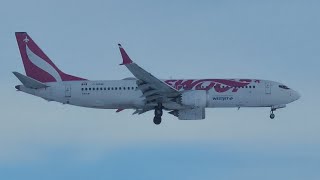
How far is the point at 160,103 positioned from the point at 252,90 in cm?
892

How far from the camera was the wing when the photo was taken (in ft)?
291

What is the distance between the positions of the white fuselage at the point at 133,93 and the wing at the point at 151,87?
0.93 m

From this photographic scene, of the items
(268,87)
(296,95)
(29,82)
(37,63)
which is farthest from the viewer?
(37,63)

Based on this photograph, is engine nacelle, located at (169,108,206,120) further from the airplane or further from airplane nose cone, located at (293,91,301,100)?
airplane nose cone, located at (293,91,301,100)

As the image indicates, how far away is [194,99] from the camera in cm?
9131

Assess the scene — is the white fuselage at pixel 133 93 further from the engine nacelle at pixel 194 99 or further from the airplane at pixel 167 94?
the engine nacelle at pixel 194 99

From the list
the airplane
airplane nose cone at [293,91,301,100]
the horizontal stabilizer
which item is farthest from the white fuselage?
the horizontal stabilizer

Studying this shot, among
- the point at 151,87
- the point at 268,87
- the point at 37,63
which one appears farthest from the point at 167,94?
the point at 37,63

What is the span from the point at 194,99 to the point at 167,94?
2656 millimetres

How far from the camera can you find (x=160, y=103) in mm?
93062

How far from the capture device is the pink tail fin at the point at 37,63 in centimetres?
9581

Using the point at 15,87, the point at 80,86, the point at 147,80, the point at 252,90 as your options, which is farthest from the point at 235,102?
the point at 15,87

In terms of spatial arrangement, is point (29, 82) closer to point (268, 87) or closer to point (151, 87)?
point (151, 87)

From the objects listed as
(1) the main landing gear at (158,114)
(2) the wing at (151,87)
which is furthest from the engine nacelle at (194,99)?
(1) the main landing gear at (158,114)
